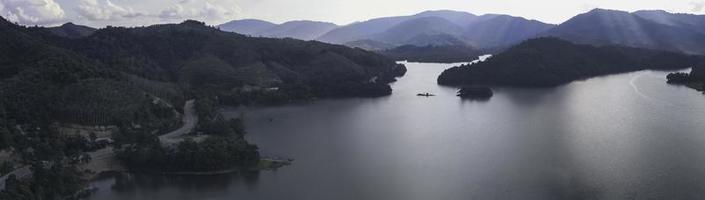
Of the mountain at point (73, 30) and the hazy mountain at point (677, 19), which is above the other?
the hazy mountain at point (677, 19)

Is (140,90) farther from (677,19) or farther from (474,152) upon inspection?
(677,19)

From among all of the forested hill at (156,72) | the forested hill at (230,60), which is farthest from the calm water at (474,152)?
the forested hill at (230,60)

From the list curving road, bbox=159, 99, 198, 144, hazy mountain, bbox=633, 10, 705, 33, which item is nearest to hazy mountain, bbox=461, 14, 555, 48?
hazy mountain, bbox=633, 10, 705, 33

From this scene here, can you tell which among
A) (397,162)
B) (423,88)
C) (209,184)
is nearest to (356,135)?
(397,162)

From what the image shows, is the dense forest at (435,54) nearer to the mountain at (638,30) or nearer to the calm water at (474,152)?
the mountain at (638,30)

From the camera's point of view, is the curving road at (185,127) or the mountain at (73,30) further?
the mountain at (73,30)

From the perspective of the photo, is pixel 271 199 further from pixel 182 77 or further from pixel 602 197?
pixel 182 77
